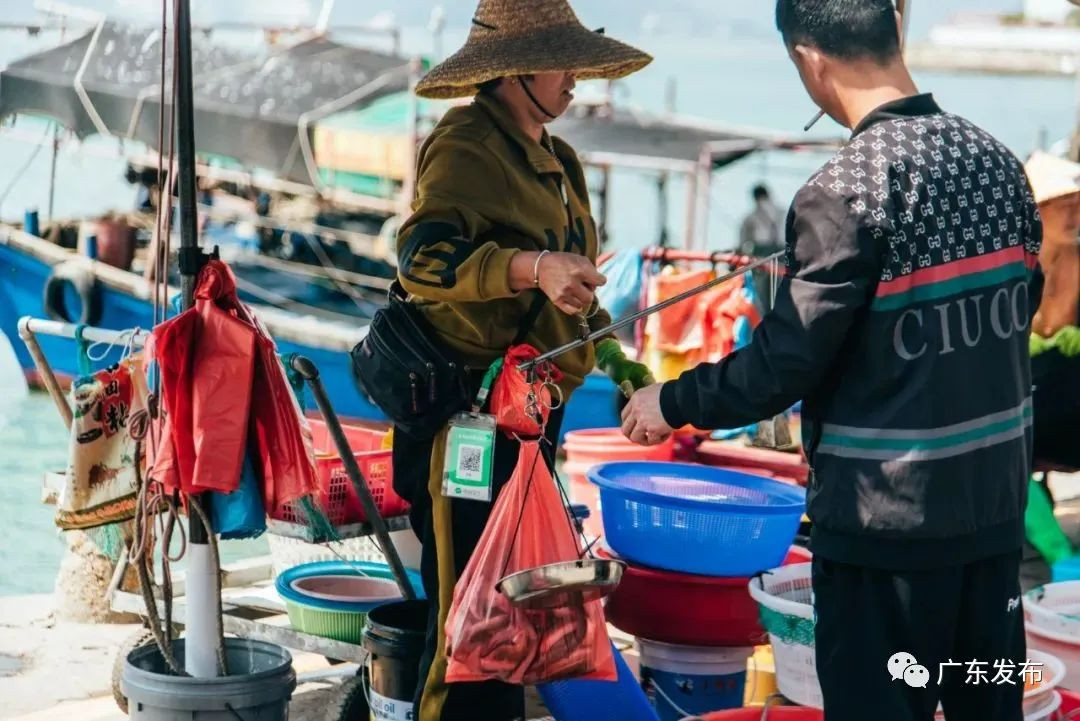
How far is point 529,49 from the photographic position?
3049 mm

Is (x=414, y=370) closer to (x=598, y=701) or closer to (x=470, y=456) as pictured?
(x=470, y=456)

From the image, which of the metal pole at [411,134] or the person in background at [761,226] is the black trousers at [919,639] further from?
the person in background at [761,226]

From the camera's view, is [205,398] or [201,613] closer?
[205,398]

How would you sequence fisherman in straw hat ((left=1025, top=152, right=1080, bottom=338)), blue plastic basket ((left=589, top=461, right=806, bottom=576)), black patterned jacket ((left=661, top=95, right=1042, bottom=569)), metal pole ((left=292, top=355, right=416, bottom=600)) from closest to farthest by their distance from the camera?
black patterned jacket ((left=661, top=95, right=1042, bottom=569))
metal pole ((left=292, top=355, right=416, bottom=600))
blue plastic basket ((left=589, top=461, right=806, bottom=576))
fisherman in straw hat ((left=1025, top=152, right=1080, bottom=338))

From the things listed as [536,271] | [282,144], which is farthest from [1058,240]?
[282,144]

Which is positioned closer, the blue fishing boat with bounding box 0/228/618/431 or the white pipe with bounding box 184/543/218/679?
the white pipe with bounding box 184/543/218/679

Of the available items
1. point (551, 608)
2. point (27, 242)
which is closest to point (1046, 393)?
point (551, 608)

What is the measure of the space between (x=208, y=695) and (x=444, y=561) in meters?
0.58

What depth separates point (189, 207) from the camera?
3.00 m

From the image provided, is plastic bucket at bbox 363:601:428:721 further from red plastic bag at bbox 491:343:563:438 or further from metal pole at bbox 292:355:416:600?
red plastic bag at bbox 491:343:563:438

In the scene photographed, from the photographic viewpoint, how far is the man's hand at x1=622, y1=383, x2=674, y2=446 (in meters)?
2.63

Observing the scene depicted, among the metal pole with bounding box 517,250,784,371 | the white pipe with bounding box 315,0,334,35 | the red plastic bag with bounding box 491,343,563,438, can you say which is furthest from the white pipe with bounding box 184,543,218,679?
the white pipe with bounding box 315,0,334,35

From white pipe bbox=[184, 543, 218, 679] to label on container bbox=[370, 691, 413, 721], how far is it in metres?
0.41

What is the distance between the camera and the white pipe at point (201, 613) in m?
3.13
